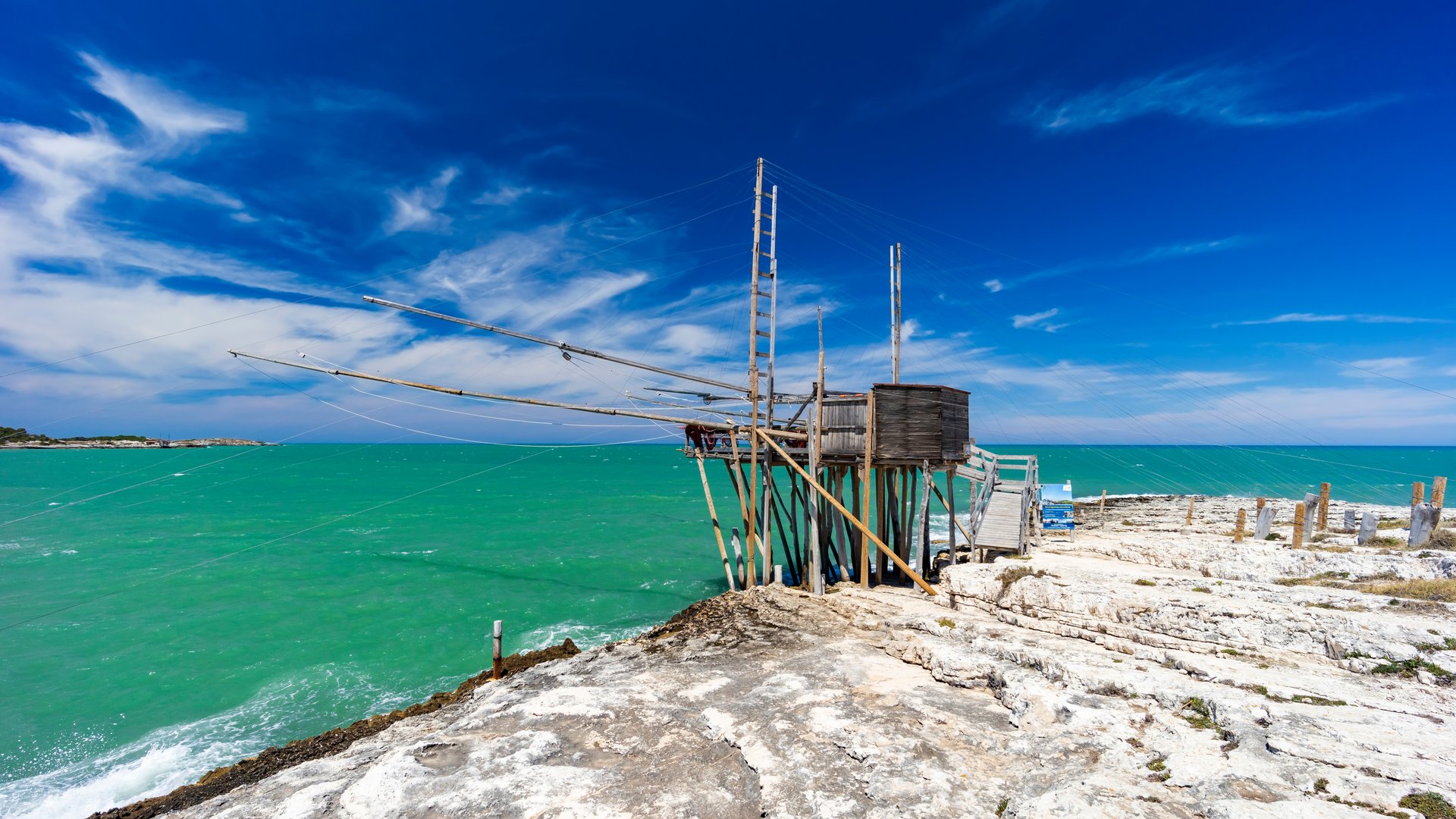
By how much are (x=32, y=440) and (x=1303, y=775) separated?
275 metres

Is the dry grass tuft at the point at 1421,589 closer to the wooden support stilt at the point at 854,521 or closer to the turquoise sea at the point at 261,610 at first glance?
the wooden support stilt at the point at 854,521

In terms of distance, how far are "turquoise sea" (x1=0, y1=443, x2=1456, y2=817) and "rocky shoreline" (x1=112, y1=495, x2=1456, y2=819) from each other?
16.2ft

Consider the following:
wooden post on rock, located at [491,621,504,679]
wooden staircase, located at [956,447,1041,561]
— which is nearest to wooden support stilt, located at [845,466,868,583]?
wooden staircase, located at [956,447,1041,561]

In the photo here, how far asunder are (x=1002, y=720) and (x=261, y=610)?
82.9 feet

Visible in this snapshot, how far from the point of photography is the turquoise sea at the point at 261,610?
13.1 metres

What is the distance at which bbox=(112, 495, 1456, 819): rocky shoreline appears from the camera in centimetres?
632

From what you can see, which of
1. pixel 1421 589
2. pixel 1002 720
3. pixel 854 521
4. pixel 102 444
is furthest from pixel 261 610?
pixel 102 444

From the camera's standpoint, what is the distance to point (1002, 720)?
8.71 metres

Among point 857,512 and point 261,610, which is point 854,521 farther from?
point 261,610

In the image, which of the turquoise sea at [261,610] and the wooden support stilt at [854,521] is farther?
the wooden support stilt at [854,521]

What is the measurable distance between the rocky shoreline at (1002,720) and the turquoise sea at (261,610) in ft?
16.2

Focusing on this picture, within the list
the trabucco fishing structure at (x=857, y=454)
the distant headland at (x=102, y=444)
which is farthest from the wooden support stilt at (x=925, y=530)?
the distant headland at (x=102, y=444)

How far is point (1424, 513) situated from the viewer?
15.8 meters

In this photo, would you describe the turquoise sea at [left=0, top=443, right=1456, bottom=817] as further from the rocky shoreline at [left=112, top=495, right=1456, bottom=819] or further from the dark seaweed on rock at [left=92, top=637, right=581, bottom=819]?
the rocky shoreline at [left=112, top=495, right=1456, bottom=819]
